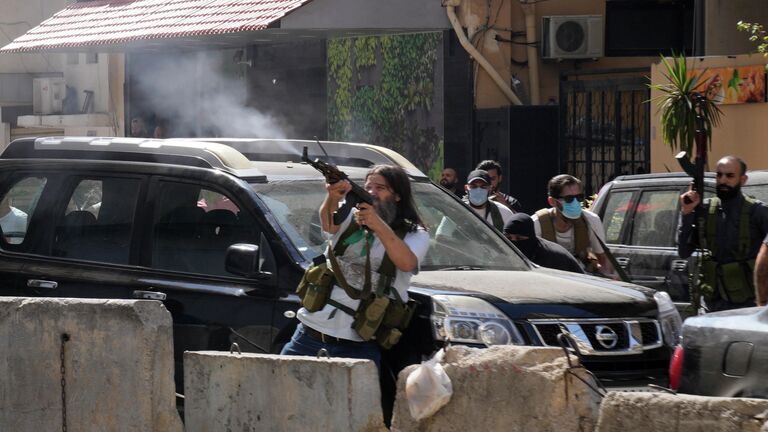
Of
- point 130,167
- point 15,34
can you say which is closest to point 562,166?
point 130,167

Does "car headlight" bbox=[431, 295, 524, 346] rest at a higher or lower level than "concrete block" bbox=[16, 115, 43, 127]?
lower

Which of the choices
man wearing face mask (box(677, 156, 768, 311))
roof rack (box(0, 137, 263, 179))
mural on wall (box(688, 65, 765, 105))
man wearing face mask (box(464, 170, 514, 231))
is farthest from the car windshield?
mural on wall (box(688, 65, 765, 105))

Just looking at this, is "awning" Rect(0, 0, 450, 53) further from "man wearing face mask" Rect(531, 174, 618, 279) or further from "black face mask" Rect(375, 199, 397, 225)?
"black face mask" Rect(375, 199, 397, 225)

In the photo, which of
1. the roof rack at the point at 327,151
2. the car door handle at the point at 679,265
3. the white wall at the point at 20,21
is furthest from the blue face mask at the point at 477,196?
the white wall at the point at 20,21

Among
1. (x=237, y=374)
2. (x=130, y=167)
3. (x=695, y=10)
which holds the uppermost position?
(x=695, y=10)

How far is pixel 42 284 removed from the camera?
26.5 ft

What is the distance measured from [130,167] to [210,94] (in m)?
15.5

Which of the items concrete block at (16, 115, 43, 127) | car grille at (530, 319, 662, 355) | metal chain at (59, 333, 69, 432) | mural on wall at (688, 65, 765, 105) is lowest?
metal chain at (59, 333, 69, 432)

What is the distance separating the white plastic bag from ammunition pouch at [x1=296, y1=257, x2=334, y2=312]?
1244 mm

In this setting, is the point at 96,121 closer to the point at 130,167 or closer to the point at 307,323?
the point at 130,167

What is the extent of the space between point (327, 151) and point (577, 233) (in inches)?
86.3

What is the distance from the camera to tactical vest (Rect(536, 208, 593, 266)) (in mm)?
9758

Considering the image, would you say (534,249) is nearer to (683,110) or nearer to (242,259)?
(242,259)

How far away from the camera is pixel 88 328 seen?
669 centimetres
